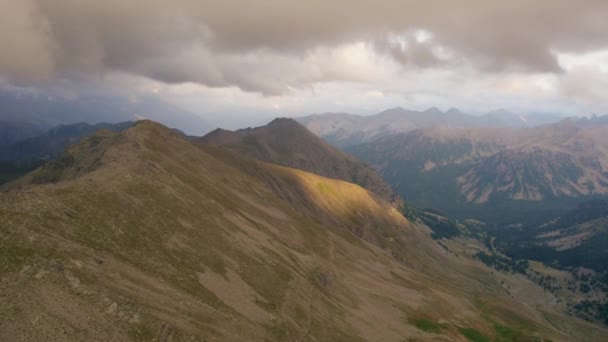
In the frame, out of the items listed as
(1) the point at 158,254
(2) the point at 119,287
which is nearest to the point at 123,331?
(2) the point at 119,287

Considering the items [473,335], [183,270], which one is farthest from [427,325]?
[183,270]

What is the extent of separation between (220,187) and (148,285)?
9005cm

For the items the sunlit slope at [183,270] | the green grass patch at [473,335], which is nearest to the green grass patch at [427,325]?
the sunlit slope at [183,270]

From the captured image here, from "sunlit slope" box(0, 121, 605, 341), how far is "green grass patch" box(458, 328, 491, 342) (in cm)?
127

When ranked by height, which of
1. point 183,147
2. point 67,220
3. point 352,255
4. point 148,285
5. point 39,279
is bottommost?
point 352,255

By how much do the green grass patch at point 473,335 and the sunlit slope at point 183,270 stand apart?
4.16ft

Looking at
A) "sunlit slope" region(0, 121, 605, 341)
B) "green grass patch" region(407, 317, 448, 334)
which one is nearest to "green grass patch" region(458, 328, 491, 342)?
"sunlit slope" region(0, 121, 605, 341)

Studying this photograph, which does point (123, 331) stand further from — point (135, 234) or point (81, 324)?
point (135, 234)

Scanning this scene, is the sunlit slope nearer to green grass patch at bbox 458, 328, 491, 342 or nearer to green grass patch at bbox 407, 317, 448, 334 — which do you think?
green grass patch at bbox 407, 317, 448, 334

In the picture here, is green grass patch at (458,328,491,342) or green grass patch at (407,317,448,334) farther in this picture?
green grass patch at (458,328,491,342)

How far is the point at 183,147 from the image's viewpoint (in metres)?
180

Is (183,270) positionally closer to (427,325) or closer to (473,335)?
(427,325)

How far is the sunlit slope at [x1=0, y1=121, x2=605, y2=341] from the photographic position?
61.3m

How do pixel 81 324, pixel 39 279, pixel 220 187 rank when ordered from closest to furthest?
pixel 81 324 → pixel 39 279 → pixel 220 187
